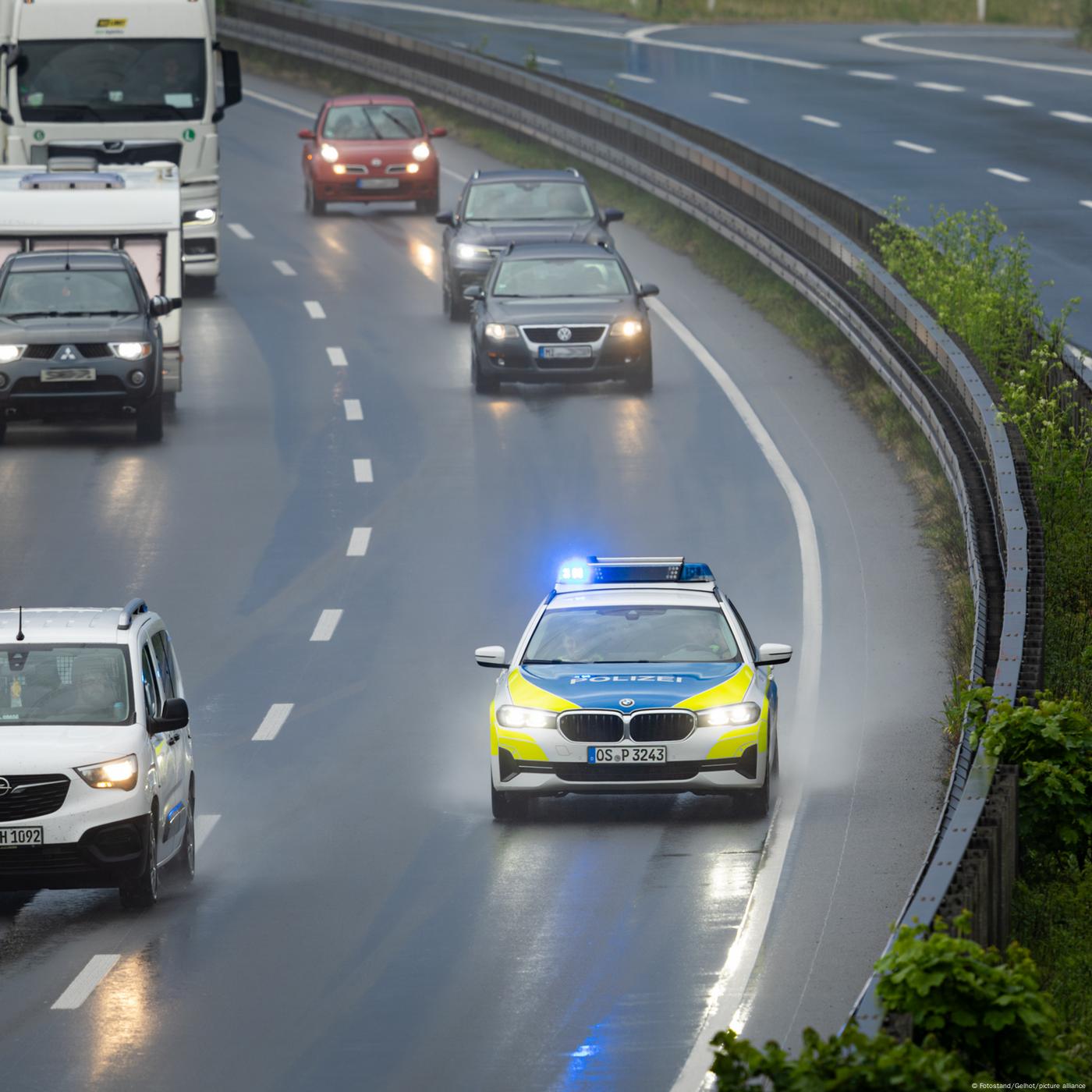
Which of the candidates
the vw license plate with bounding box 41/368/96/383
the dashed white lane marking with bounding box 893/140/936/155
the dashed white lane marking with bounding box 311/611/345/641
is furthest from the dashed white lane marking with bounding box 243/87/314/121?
the dashed white lane marking with bounding box 311/611/345/641

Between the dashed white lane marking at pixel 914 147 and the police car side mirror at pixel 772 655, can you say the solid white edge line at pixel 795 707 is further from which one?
the dashed white lane marking at pixel 914 147

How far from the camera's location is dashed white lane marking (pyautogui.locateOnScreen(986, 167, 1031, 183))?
136 feet

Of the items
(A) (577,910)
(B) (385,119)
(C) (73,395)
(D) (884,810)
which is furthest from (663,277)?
(A) (577,910)

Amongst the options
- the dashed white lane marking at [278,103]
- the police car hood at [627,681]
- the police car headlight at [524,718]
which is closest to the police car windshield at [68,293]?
the police car hood at [627,681]

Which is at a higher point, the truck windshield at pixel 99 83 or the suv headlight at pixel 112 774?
the truck windshield at pixel 99 83

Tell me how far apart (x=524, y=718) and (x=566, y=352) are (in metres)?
14.9

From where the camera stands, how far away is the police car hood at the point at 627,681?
53.8 ft

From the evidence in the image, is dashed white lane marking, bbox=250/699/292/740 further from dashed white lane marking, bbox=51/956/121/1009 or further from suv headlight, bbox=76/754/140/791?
dashed white lane marking, bbox=51/956/121/1009

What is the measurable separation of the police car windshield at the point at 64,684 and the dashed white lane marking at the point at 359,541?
388 inches

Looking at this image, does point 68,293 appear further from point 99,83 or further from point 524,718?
Result: point 524,718

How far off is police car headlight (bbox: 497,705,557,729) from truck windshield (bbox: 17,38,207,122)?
21.0 m

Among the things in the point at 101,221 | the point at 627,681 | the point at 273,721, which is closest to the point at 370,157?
the point at 101,221

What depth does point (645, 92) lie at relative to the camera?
2053 inches

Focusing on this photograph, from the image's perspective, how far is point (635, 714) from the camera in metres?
16.3
